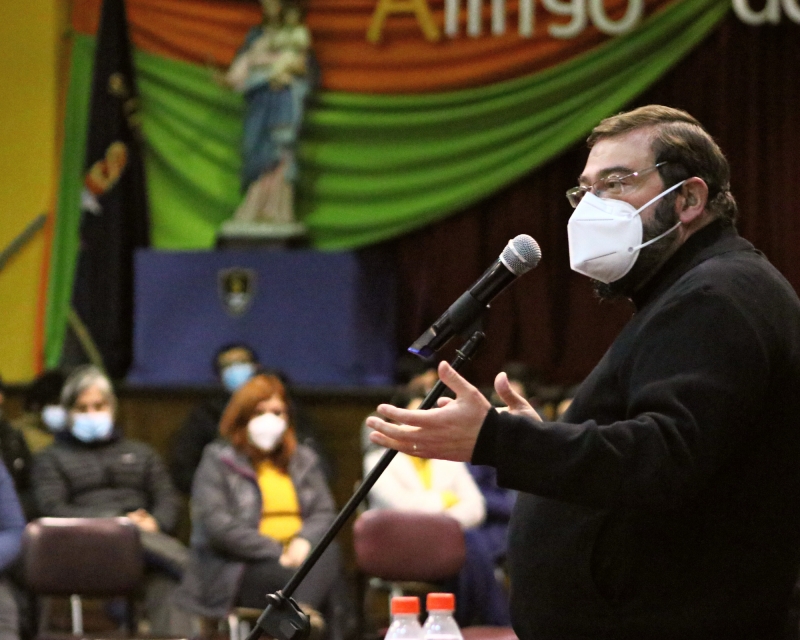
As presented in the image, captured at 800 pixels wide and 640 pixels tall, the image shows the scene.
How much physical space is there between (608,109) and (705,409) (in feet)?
19.7

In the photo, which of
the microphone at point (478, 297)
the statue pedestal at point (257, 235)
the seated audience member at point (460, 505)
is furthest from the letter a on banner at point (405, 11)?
the microphone at point (478, 297)

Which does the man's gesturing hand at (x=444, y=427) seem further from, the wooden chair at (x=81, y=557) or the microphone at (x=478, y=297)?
the wooden chair at (x=81, y=557)

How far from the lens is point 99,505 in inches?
242

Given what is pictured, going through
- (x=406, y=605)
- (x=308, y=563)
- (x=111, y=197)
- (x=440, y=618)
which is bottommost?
(x=440, y=618)

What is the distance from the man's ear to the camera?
2.30 m

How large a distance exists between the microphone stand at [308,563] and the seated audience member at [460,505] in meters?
3.43

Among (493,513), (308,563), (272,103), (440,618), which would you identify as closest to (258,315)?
(272,103)

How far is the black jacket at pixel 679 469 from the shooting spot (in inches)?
77.8

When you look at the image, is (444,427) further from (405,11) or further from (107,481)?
(405,11)

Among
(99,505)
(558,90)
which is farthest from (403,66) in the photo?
(99,505)

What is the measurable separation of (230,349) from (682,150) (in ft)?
17.9

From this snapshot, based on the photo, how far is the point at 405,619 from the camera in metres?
3.01

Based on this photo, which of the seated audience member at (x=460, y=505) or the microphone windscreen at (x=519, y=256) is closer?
the microphone windscreen at (x=519, y=256)

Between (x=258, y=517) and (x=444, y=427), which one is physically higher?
(x=444, y=427)
